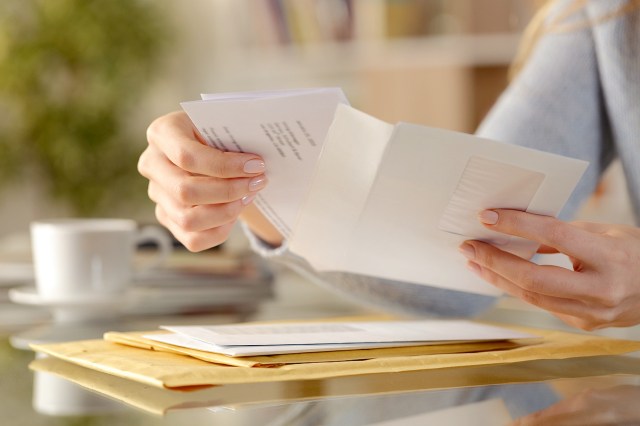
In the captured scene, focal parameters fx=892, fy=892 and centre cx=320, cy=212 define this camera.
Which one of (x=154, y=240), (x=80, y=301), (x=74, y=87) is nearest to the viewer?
(x=80, y=301)

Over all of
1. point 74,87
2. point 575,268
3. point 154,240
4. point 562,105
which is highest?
point 74,87

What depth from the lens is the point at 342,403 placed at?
1.76 ft

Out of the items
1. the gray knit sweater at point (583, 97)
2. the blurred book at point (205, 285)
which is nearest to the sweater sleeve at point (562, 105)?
the gray knit sweater at point (583, 97)

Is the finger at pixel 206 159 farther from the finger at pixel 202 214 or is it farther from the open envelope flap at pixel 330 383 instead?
the open envelope flap at pixel 330 383

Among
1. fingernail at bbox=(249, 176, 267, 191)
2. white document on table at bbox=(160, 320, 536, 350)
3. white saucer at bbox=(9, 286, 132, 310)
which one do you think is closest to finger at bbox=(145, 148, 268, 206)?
fingernail at bbox=(249, 176, 267, 191)

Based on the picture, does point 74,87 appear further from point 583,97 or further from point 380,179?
point 380,179

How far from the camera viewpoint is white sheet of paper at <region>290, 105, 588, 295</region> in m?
0.62

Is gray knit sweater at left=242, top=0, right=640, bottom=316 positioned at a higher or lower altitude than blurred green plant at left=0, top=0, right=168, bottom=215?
→ lower

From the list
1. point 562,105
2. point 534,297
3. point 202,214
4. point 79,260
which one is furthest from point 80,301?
point 562,105

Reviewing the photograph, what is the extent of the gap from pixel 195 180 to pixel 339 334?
17 centimetres

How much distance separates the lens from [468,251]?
70cm

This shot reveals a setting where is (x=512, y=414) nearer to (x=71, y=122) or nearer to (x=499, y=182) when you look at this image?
(x=499, y=182)

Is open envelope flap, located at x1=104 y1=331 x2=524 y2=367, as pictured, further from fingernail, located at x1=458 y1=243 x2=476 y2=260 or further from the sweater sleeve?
the sweater sleeve

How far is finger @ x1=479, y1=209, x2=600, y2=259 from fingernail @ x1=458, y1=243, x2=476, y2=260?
0.15 ft
